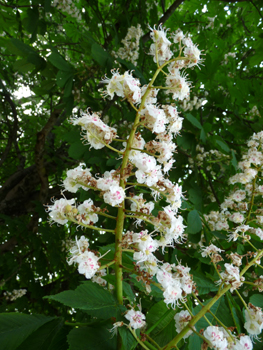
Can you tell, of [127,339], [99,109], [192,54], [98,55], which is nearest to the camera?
[127,339]

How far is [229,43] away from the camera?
12.7 feet

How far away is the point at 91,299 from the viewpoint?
0.70m

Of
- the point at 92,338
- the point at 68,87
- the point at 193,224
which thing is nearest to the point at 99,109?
the point at 68,87

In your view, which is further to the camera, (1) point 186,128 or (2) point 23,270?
(2) point 23,270

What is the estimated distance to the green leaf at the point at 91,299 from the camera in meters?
0.67

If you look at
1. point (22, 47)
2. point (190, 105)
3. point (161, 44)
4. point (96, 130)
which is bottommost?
point (96, 130)

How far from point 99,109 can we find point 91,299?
1809 mm

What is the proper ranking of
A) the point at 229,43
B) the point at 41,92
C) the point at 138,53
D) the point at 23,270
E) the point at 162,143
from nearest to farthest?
the point at 162,143 → the point at 41,92 → the point at 138,53 → the point at 23,270 → the point at 229,43

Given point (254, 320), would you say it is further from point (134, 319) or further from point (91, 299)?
point (91, 299)

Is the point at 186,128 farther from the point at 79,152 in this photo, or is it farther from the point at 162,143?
the point at 162,143

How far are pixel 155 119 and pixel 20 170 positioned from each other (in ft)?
11.8

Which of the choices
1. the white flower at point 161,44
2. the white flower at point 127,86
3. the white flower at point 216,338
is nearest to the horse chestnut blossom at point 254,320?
the white flower at point 216,338

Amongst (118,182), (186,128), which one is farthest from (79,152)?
(118,182)

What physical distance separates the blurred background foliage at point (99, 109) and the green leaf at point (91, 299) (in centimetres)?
68
